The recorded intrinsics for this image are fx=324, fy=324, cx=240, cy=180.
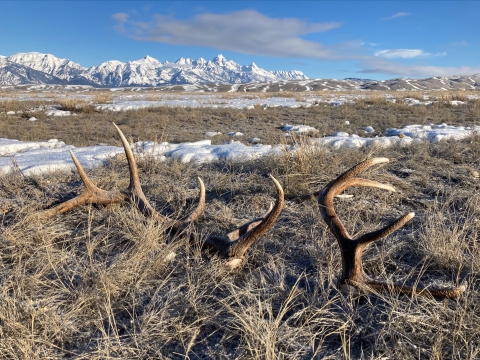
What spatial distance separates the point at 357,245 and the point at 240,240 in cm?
72

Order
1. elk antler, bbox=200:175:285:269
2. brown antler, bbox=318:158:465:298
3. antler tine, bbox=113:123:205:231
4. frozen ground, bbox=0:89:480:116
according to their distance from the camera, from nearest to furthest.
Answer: brown antler, bbox=318:158:465:298
elk antler, bbox=200:175:285:269
antler tine, bbox=113:123:205:231
frozen ground, bbox=0:89:480:116

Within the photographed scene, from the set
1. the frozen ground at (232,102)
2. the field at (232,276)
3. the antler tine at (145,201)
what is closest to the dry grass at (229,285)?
the field at (232,276)

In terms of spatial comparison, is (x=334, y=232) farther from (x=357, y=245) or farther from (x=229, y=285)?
(x=229, y=285)

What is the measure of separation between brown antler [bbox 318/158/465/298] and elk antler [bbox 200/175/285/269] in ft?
1.00

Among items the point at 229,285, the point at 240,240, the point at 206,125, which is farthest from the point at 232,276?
the point at 206,125

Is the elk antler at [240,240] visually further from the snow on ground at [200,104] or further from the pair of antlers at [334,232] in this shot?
the snow on ground at [200,104]

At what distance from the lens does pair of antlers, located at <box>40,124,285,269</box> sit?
208 cm

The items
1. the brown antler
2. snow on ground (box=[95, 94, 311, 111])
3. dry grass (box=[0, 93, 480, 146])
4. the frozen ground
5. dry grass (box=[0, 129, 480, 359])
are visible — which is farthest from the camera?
snow on ground (box=[95, 94, 311, 111])

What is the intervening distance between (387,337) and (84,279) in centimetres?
163

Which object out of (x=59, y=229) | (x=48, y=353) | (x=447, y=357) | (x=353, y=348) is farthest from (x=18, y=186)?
(x=447, y=357)

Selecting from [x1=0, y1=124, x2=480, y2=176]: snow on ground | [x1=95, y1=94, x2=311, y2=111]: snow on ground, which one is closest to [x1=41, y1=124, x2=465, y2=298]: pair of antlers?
[x1=0, y1=124, x2=480, y2=176]: snow on ground

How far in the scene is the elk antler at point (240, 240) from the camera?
2.04 meters

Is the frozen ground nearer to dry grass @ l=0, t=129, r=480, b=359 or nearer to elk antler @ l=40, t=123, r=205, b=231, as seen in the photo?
elk antler @ l=40, t=123, r=205, b=231

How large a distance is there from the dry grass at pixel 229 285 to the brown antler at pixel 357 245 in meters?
0.07
